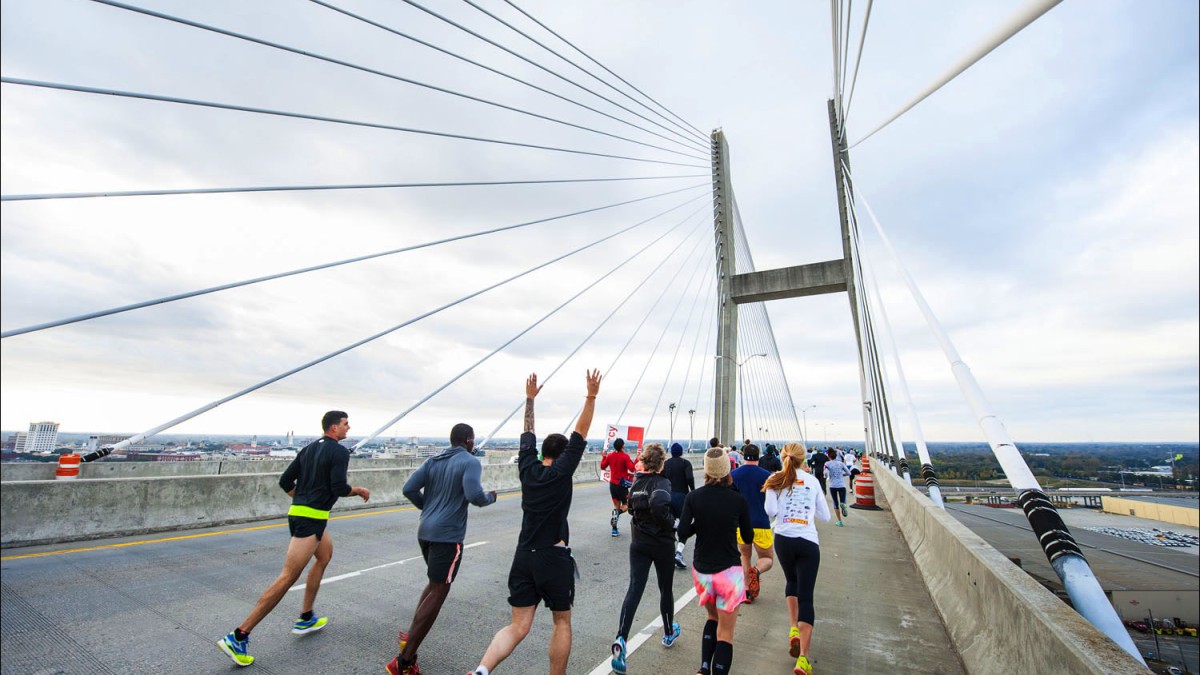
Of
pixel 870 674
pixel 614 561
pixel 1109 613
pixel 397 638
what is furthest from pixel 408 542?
pixel 1109 613

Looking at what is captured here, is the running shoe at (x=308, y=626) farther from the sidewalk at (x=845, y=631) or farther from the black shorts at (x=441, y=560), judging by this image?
the sidewalk at (x=845, y=631)

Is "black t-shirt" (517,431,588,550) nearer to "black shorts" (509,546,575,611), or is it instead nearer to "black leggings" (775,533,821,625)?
"black shorts" (509,546,575,611)

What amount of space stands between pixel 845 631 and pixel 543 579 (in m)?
3.36

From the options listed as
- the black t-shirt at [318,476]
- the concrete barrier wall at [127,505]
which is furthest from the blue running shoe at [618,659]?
the concrete barrier wall at [127,505]

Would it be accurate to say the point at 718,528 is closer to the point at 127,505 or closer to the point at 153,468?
the point at 127,505

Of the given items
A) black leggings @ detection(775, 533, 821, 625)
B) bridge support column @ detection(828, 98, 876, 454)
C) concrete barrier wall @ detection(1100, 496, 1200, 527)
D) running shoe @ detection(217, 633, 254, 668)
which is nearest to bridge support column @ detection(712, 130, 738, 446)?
bridge support column @ detection(828, 98, 876, 454)

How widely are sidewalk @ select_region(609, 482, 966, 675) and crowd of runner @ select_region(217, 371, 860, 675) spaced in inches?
9.0

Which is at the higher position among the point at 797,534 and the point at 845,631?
the point at 797,534

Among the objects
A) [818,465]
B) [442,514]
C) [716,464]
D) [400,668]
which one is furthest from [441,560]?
[818,465]

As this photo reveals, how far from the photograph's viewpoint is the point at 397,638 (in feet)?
14.7

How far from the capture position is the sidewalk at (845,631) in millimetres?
4199

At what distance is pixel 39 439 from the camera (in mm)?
3957

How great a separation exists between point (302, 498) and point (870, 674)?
4852 mm

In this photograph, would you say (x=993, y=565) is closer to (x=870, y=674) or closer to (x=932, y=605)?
(x=870, y=674)
